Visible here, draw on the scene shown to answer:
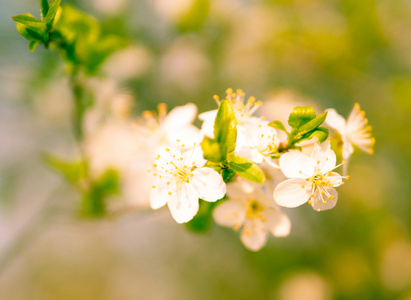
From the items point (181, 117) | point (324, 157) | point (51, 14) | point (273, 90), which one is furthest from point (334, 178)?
point (273, 90)

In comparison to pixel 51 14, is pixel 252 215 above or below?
below

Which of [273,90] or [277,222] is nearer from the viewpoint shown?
[277,222]

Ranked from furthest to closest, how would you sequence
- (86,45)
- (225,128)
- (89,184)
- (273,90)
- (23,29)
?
(273,90)
(89,184)
(86,45)
(23,29)
(225,128)

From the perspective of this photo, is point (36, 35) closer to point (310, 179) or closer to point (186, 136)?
point (186, 136)

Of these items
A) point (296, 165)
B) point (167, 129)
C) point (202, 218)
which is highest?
point (296, 165)

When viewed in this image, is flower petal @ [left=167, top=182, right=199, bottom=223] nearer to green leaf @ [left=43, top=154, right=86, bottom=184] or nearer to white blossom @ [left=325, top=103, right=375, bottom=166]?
white blossom @ [left=325, top=103, right=375, bottom=166]

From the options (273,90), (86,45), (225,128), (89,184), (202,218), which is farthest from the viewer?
(273,90)

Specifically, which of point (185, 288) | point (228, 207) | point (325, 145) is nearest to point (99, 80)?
point (228, 207)
